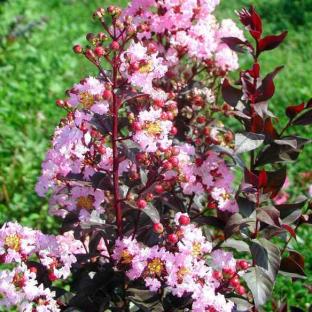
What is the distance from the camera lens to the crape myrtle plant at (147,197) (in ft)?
5.30

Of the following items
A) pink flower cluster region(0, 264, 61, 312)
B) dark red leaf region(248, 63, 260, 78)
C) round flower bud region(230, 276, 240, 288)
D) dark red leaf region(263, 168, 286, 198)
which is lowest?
pink flower cluster region(0, 264, 61, 312)

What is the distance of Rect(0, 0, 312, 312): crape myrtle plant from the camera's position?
1.62m

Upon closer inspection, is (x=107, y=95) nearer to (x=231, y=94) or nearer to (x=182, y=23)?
(x=231, y=94)

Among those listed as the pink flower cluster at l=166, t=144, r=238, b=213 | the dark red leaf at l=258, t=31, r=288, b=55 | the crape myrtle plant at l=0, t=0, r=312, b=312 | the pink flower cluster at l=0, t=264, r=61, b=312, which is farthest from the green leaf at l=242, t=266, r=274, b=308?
the dark red leaf at l=258, t=31, r=288, b=55

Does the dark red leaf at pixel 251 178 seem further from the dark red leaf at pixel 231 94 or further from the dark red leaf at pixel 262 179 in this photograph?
the dark red leaf at pixel 231 94

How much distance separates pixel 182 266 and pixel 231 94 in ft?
1.94

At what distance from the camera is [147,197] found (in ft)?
5.65

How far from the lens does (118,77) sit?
173 cm

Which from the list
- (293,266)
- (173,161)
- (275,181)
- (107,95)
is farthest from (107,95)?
(293,266)

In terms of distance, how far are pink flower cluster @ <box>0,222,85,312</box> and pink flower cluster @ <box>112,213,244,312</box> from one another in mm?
202

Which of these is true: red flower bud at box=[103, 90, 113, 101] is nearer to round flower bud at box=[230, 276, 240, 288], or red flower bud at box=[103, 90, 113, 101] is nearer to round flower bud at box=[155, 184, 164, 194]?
round flower bud at box=[155, 184, 164, 194]

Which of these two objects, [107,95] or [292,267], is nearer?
[107,95]

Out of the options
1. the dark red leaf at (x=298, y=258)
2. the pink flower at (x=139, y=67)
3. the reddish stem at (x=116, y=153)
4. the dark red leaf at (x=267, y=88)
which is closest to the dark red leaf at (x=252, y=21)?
the dark red leaf at (x=267, y=88)

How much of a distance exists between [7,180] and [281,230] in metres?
2.10
